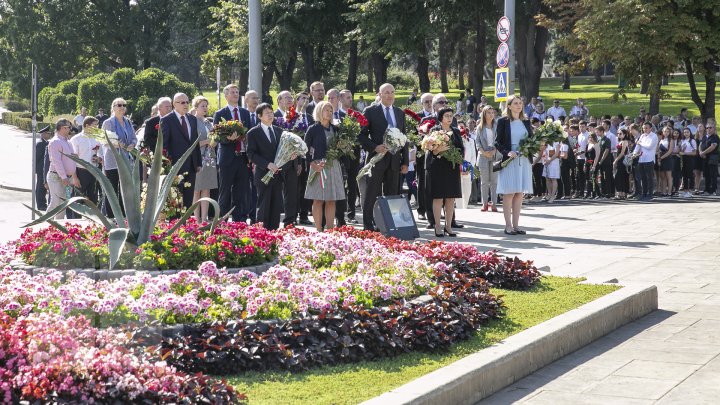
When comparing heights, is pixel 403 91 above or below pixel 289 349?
above

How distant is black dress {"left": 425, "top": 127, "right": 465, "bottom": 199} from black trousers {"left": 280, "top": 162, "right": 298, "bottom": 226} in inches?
82.6

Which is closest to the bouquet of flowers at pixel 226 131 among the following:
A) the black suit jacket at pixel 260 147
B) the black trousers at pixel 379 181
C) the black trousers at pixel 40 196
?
the black suit jacket at pixel 260 147

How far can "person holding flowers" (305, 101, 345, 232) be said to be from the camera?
15656 millimetres

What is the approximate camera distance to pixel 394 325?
8227 mm

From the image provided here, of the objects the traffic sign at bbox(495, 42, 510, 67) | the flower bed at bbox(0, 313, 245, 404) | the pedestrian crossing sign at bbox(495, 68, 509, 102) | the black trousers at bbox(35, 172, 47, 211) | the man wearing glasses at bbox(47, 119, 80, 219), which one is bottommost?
the flower bed at bbox(0, 313, 245, 404)

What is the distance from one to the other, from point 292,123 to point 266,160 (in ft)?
6.14

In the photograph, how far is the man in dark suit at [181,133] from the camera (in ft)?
51.5

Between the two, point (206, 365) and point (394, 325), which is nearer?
Result: point (206, 365)

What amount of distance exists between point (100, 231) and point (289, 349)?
390 cm

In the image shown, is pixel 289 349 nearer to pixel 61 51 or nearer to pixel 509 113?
pixel 509 113

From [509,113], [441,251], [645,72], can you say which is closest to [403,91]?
[645,72]

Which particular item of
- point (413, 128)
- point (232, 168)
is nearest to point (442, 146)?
point (413, 128)

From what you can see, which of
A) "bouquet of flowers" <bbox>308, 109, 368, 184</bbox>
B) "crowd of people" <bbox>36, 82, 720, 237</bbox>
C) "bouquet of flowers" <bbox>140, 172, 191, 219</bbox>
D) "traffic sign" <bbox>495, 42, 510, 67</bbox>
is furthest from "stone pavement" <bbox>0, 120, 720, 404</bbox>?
"bouquet of flowers" <bbox>140, 172, 191, 219</bbox>

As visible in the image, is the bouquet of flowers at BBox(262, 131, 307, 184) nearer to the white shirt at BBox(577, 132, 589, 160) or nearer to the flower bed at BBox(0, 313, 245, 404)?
the flower bed at BBox(0, 313, 245, 404)
